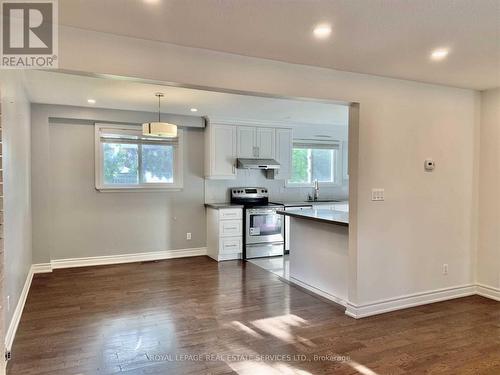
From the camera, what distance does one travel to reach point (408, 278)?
3879mm

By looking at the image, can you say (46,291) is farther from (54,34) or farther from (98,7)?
(98,7)

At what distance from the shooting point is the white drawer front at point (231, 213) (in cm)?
598

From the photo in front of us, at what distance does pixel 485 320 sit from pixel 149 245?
15.5ft

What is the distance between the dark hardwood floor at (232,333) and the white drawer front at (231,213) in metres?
1.56

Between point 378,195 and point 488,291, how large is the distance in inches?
78.0

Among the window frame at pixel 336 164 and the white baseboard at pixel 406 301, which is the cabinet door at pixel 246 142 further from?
the white baseboard at pixel 406 301

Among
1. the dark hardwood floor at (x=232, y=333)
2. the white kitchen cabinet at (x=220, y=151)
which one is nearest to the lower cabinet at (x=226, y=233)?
the white kitchen cabinet at (x=220, y=151)

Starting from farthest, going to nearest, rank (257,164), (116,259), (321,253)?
(257,164) < (116,259) < (321,253)

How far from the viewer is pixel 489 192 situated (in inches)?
166

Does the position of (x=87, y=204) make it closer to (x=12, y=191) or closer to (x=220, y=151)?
(x=220, y=151)

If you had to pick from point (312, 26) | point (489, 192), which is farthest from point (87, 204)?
point (489, 192)

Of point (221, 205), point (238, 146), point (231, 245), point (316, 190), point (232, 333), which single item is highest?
point (238, 146)

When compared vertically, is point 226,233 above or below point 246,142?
below

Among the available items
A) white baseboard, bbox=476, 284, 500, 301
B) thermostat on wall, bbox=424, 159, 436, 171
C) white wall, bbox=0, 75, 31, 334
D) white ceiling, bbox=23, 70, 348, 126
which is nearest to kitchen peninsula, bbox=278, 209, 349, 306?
thermostat on wall, bbox=424, 159, 436, 171
